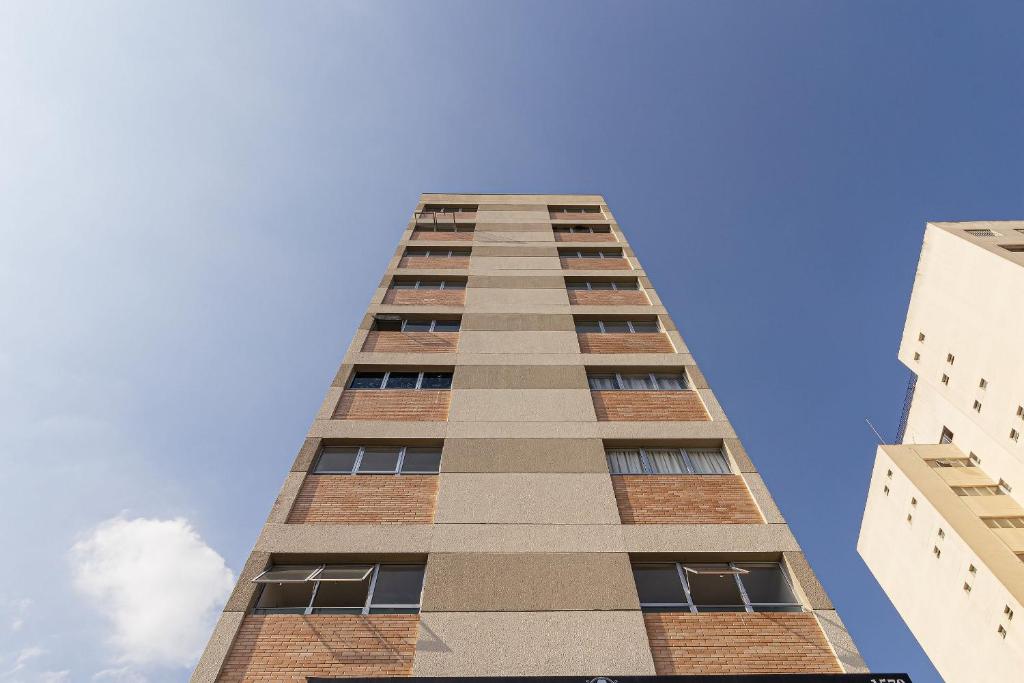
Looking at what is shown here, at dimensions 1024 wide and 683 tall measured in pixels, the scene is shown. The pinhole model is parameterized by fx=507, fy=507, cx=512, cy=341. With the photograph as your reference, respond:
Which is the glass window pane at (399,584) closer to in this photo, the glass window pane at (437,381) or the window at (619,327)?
the glass window pane at (437,381)

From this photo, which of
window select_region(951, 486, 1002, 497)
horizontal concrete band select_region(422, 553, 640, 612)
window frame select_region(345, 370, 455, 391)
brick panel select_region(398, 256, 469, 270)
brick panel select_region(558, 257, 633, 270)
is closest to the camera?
horizontal concrete band select_region(422, 553, 640, 612)

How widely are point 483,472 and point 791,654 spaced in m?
6.51

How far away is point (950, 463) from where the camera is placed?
129 ft

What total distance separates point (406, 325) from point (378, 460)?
21.1 ft

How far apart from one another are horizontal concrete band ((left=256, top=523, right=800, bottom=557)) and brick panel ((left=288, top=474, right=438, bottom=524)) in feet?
0.89

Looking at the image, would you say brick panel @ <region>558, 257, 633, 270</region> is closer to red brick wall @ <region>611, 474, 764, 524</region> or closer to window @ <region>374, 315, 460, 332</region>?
window @ <region>374, 315, 460, 332</region>

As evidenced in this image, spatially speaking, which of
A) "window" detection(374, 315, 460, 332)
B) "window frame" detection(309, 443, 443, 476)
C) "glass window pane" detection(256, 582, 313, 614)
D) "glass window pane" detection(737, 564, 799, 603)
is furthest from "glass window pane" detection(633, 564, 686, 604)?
"window" detection(374, 315, 460, 332)

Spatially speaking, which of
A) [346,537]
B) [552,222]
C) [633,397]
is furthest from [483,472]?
[552,222]

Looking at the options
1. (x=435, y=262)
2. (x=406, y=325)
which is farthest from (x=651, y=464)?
(x=435, y=262)

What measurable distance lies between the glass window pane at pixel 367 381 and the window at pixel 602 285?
8.86 meters

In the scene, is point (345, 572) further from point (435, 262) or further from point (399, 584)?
point (435, 262)

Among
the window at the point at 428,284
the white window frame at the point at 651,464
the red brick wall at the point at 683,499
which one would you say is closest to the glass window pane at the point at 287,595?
the red brick wall at the point at 683,499

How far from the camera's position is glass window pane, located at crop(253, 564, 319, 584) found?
909cm

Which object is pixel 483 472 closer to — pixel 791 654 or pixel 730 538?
pixel 730 538
